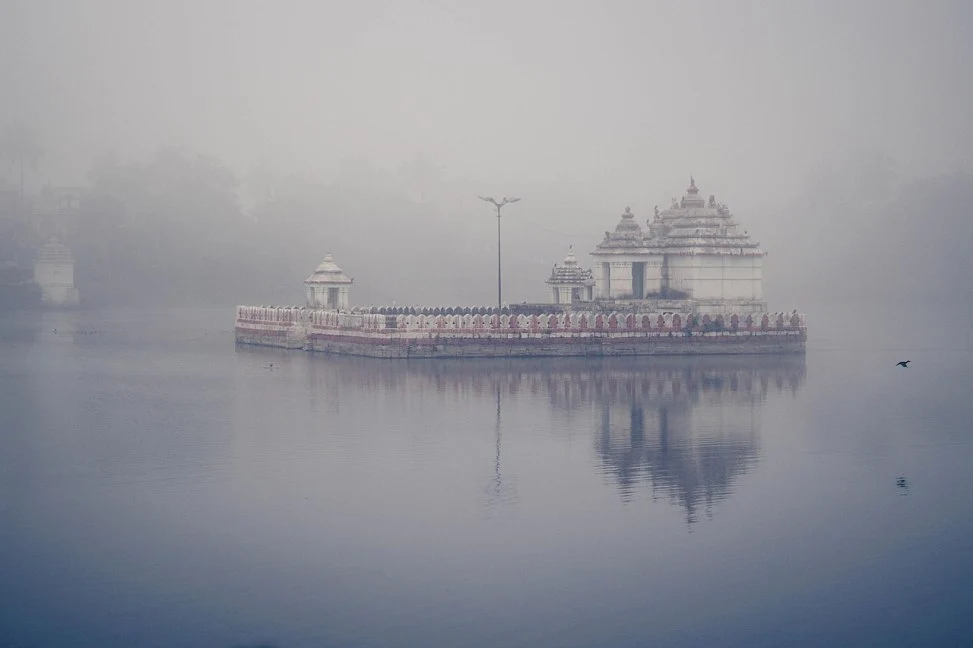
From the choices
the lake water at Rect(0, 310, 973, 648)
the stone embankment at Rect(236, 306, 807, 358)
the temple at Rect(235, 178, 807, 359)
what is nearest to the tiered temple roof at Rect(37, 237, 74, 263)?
the temple at Rect(235, 178, 807, 359)

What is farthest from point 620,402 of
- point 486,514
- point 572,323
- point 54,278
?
point 54,278

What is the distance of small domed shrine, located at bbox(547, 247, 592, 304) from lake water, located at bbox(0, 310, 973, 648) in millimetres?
17526

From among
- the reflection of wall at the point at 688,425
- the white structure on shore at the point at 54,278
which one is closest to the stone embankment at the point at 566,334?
the reflection of wall at the point at 688,425

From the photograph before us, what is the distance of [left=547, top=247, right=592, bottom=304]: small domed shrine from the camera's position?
57531mm

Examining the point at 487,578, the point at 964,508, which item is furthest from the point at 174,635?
the point at 964,508

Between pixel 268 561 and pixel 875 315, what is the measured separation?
9042 cm

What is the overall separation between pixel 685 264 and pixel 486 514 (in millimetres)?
30024

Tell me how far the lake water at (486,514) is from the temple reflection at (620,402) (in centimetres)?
15

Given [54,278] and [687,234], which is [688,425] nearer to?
[687,234]

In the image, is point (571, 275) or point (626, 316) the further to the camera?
point (571, 275)

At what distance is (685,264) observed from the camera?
50062 millimetres

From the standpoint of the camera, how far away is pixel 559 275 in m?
57.9

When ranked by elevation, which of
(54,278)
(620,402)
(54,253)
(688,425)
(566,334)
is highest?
(54,253)

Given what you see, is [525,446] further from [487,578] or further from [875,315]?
[875,315]
